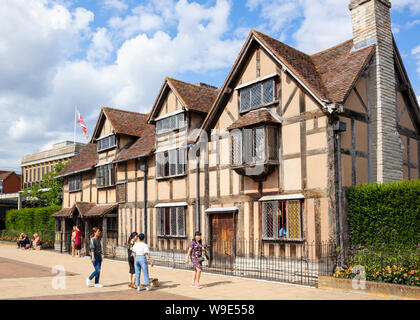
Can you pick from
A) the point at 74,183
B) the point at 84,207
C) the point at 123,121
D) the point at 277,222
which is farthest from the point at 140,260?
the point at 74,183

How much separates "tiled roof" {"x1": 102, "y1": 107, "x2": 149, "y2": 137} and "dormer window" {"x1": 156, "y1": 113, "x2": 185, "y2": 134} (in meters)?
3.79

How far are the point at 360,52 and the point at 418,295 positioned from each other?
386 inches

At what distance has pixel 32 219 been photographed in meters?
37.8

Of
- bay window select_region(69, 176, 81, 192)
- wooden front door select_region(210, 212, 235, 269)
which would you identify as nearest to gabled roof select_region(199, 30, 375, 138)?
wooden front door select_region(210, 212, 235, 269)

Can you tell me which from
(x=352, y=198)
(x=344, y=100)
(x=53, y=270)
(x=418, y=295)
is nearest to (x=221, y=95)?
(x=344, y=100)

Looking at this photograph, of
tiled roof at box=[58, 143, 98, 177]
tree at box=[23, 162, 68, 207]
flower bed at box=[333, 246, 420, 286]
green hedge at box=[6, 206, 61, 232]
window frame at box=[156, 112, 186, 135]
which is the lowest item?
flower bed at box=[333, 246, 420, 286]

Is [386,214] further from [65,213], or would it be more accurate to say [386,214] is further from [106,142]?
[65,213]

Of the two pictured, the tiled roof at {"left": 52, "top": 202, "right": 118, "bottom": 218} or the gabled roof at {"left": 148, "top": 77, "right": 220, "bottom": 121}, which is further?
the tiled roof at {"left": 52, "top": 202, "right": 118, "bottom": 218}

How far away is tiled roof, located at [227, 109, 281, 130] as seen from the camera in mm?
16844

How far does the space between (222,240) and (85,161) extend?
15.2 metres

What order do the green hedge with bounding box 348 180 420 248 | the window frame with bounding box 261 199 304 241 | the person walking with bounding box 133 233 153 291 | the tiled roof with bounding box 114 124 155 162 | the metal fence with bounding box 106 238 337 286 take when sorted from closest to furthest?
the person walking with bounding box 133 233 153 291 → the green hedge with bounding box 348 180 420 248 → the metal fence with bounding box 106 238 337 286 → the window frame with bounding box 261 199 304 241 → the tiled roof with bounding box 114 124 155 162

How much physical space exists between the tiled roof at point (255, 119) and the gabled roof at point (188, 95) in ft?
13.3

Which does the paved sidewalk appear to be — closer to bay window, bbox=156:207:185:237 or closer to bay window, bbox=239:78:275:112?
bay window, bbox=156:207:185:237
